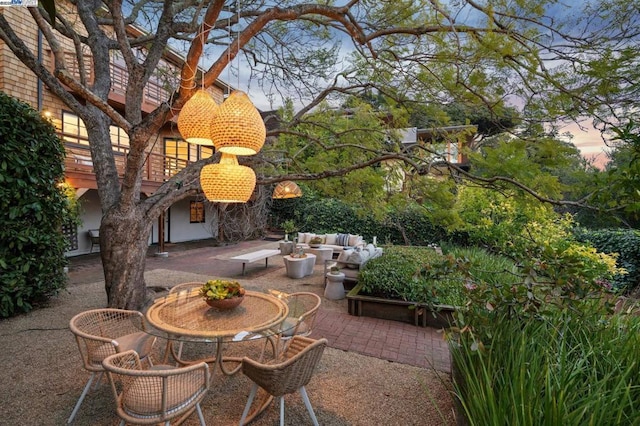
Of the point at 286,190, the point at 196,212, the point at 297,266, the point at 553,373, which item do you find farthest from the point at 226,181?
the point at 196,212

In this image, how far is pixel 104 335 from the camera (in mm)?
3250

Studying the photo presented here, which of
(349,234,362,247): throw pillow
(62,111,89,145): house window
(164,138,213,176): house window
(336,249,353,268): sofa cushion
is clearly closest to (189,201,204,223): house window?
(164,138,213,176): house window

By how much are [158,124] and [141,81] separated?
0.76 m

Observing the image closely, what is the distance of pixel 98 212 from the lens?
11.4 m

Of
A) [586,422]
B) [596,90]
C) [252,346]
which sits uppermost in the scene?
[596,90]

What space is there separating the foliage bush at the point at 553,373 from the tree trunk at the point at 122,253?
4717mm

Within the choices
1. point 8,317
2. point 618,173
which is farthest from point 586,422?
point 8,317

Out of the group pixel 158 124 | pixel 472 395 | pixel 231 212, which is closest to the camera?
pixel 472 395

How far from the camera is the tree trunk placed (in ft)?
15.6

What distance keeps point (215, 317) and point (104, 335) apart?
50.5 inches

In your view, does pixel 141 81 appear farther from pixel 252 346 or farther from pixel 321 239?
pixel 321 239

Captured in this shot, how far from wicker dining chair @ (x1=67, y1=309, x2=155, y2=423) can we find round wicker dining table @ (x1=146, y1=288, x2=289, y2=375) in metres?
0.27

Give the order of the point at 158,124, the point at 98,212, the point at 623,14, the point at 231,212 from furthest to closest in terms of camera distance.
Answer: the point at 231,212, the point at 98,212, the point at 158,124, the point at 623,14

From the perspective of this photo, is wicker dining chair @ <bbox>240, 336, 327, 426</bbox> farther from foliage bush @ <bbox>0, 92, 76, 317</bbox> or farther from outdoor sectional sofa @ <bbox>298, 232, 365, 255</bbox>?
outdoor sectional sofa @ <bbox>298, 232, 365, 255</bbox>
